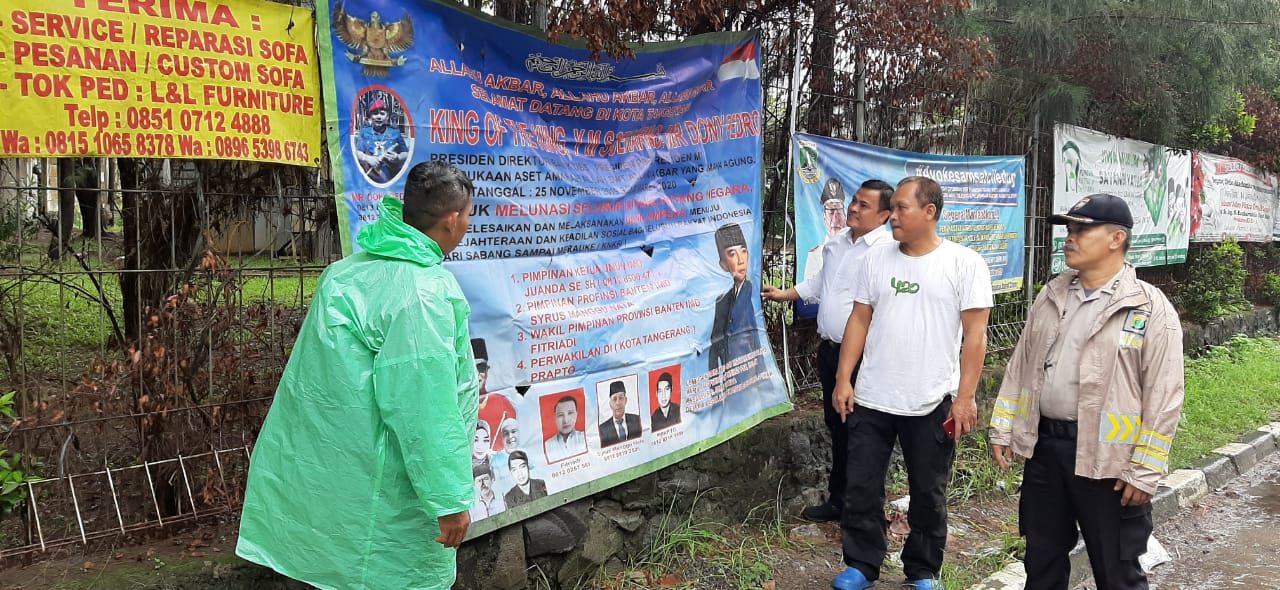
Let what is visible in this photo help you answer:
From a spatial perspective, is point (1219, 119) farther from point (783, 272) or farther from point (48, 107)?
point (48, 107)

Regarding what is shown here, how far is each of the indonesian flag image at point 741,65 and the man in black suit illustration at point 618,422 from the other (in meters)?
1.75

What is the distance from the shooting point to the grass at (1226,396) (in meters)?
6.95

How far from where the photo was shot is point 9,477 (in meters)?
2.55

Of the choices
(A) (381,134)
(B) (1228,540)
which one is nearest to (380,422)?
(A) (381,134)

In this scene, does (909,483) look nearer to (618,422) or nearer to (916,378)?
(916,378)

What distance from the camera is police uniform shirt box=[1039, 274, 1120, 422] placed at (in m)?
3.26

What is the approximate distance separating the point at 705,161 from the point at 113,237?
270 centimetres

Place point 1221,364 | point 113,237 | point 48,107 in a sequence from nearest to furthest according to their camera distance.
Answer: point 48,107 → point 113,237 → point 1221,364

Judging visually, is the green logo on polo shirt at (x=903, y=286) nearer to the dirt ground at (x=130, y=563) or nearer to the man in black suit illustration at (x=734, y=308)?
the man in black suit illustration at (x=734, y=308)

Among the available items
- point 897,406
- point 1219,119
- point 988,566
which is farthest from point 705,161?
point 1219,119

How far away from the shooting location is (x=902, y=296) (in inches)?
152

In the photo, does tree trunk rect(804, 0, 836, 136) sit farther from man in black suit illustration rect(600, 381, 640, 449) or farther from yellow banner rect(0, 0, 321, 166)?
yellow banner rect(0, 0, 321, 166)

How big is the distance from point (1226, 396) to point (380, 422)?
335 inches

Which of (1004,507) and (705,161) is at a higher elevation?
(705,161)
